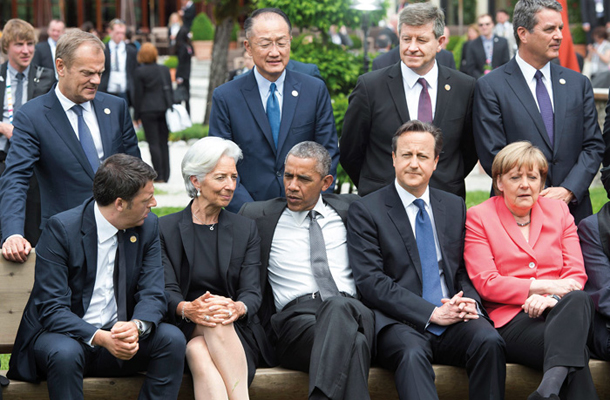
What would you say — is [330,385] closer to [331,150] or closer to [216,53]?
[331,150]

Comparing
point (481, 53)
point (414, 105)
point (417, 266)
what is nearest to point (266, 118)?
point (414, 105)

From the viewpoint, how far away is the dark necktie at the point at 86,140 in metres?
5.41

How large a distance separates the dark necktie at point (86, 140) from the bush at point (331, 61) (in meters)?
4.78

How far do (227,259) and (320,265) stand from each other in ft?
1.79

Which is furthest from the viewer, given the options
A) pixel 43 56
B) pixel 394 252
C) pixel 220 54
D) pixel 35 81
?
pixel 220 54

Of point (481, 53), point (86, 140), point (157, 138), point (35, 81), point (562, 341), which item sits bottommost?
point (562, 341)

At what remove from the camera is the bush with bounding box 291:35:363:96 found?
32.6 ft

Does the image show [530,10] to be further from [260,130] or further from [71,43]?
[71,43]

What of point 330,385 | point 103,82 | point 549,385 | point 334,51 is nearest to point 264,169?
point 330,385

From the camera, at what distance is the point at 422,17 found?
5578mm

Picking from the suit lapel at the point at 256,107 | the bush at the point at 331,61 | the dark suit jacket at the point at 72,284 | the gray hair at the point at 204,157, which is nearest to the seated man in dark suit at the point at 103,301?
the dark suit jacket at the point at 72,284

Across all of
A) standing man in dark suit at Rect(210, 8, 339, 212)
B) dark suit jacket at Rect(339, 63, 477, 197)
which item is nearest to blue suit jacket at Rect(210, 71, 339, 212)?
standing man in dark suit at Rect(210, 8, 339, 212)

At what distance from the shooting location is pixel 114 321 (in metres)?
4.73

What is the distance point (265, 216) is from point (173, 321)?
835mm
